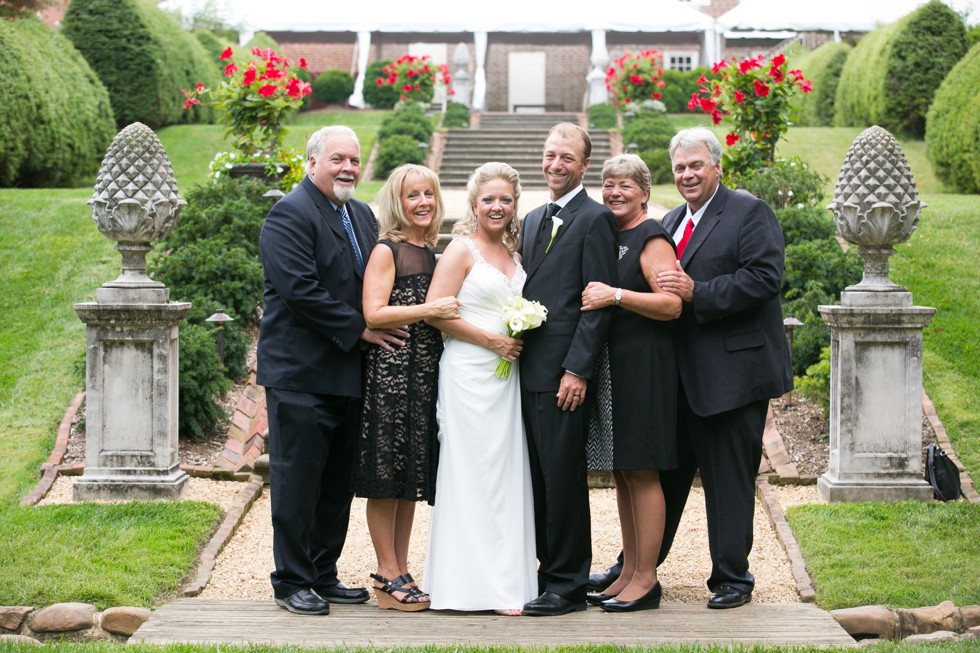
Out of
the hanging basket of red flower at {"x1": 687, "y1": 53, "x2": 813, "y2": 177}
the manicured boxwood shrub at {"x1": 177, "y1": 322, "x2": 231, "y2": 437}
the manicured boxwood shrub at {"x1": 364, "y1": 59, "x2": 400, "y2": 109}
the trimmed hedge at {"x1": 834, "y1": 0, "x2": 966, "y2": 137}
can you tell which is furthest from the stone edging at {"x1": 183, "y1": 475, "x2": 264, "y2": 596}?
the manicured boxwood shrub at {"x1": 364, "y1": 59, "x2": 400, "y2": 109}

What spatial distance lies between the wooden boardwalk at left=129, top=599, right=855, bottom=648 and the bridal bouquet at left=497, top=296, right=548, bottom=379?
126 cm

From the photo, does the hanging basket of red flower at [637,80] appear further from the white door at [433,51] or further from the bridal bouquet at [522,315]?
the bridal bouquet at [522,315]

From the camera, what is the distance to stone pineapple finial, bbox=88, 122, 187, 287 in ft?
21.6

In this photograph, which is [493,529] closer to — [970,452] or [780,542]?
[780,542]

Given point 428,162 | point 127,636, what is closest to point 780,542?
point 127,636

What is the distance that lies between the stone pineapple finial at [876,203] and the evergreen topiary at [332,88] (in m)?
24.3

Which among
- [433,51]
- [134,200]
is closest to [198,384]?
[134,200]

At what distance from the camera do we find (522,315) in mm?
4664

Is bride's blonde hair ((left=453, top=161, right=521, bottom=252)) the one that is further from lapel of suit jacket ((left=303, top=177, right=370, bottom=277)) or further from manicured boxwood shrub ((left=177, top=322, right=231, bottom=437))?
manicured boxwood shrub ((left=177, top=322, right=231, bottom=437))

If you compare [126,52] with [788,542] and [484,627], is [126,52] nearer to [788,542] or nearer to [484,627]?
[788,542]

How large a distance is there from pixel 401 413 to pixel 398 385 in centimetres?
13

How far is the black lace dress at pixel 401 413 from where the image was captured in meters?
4.87

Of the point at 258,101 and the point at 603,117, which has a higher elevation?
the point at 603,117

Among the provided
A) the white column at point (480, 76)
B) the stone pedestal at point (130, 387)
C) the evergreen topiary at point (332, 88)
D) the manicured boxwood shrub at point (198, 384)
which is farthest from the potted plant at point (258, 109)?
the evergreen topiary at point (332, 88)
